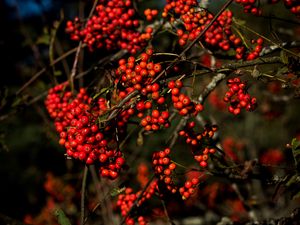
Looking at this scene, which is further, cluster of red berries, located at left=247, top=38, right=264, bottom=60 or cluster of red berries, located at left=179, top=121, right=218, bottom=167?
cluster of red berries, located at left=247, top=38, right=264, bottom=60

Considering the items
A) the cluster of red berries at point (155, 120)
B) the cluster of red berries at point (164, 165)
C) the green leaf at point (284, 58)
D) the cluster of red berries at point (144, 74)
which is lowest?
the cluster of red berries at point (164, 165)

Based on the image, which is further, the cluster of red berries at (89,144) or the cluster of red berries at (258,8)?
the cluster of red berries at (258,8)

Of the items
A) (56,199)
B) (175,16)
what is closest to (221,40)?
(175,16)

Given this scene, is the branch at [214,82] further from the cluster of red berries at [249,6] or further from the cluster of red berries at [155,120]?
the cluster of red berries at [155,120]

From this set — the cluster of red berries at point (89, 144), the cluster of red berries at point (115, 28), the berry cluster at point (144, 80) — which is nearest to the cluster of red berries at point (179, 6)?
the cluster of red berries at point (115, 28)

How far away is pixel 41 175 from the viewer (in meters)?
10.4

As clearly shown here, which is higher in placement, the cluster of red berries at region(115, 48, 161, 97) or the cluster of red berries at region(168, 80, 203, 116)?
the cluster of red berries at region(115, 48, 161, 97)

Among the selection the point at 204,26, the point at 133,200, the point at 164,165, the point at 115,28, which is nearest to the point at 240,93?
the point at 204,26

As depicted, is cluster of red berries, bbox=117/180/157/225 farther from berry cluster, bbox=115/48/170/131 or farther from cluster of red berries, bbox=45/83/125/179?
berry cluster, bbox=115/48/170/131

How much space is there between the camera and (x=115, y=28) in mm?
2660

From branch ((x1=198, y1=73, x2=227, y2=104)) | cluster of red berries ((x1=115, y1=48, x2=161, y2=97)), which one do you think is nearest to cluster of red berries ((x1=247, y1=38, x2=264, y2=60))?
branch ((x1=198, y1=73, x2=227, y2=104))

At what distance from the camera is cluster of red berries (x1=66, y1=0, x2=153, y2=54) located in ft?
8.54

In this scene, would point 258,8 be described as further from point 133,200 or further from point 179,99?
point 133,200

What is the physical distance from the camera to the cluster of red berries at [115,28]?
2.60 metres
